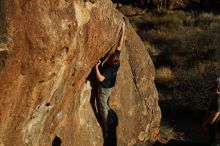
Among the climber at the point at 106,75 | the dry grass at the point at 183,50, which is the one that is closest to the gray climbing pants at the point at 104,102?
the climber at the point at 106,75

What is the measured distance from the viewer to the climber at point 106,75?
778cm

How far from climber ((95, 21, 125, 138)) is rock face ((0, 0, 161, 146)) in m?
0.12

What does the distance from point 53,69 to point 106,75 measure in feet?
5.73

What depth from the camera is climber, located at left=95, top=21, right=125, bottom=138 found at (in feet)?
25.5

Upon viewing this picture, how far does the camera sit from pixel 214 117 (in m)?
8.66

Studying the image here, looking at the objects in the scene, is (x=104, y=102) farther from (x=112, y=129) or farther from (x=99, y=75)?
(x=112, y=129)

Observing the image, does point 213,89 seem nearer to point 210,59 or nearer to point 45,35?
point 45,35

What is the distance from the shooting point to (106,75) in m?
7.84

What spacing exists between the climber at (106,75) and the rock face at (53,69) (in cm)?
12

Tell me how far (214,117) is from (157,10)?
1264cm

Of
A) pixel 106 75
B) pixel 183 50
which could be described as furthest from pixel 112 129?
pixel 183 50

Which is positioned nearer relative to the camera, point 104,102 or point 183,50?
point 104,102

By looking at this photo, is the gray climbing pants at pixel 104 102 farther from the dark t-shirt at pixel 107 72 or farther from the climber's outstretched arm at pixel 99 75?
the climber's outstretched arm at pixel 99 75

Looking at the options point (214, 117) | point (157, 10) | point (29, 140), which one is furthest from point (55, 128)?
point (157, 10)
